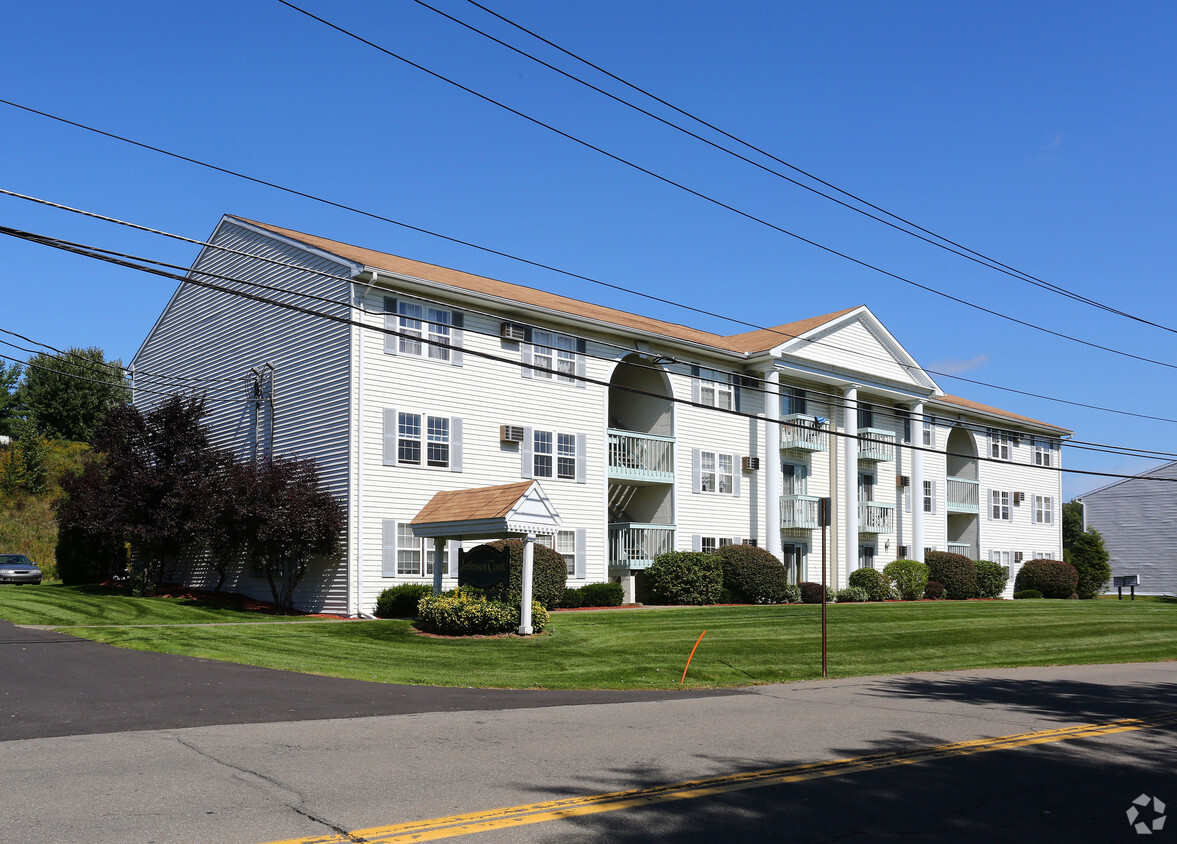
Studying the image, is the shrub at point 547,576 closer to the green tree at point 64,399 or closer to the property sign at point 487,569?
the property sign at point 487,569

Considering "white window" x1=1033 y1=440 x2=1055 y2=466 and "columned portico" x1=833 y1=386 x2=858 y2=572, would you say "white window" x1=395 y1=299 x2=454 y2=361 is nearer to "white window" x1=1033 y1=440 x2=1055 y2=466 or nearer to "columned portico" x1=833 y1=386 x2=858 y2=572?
"columned portico" x1=833 y1=386 x2=858 y2=572

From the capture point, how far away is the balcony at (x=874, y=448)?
40.8m

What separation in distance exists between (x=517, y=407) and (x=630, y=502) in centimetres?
733

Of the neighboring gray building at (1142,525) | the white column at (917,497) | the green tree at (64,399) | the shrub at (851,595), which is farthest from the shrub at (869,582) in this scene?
the green tree at (64,399)

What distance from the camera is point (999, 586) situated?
44938mm

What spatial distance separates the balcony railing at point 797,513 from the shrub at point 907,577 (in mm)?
4491

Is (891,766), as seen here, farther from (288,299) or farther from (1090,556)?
(1090,556)

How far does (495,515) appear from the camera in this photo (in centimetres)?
2105

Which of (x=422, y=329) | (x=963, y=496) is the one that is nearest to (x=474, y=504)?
(x=422, y=329)

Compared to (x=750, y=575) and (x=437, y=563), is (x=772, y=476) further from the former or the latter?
(x=437, y=563)

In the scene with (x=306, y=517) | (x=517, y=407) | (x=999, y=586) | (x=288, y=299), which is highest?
(x=288, y=299)

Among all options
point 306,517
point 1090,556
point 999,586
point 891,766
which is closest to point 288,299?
point 306,517

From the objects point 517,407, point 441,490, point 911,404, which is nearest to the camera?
point 441,490

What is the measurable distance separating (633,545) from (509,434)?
21.1ft
